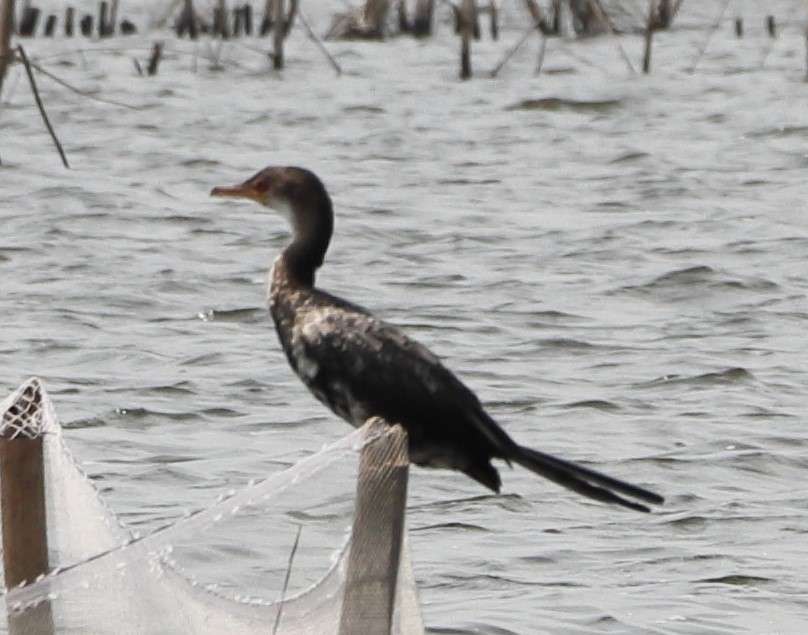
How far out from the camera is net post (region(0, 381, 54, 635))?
3666mm

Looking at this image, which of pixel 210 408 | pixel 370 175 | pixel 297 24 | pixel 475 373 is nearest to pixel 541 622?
pixel 210 408

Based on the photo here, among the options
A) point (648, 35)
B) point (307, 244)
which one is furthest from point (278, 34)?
point (307, 244)

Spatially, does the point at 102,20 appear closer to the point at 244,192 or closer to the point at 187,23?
the point at 187,23

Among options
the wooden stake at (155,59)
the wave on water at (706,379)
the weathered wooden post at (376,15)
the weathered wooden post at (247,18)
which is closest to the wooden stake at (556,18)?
the weathered wooden post at (376,15)

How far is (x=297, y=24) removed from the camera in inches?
850

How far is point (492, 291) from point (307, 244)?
215 inches

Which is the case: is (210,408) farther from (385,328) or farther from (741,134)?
(741,134)

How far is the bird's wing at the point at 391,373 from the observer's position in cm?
→ 408

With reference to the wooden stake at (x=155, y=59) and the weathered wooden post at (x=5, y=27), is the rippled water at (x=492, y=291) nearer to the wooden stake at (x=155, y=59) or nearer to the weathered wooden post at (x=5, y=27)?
the wooden stake at (x=155, y=59)

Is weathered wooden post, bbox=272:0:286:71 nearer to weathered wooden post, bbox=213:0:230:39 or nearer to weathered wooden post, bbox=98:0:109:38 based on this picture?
weathered wooden post, bbox=213:0:230:39

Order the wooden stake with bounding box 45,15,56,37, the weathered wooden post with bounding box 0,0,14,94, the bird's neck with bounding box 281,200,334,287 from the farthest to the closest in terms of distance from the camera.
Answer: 1. the wooden stake with bounding box 45,15,56,37
2. the weathered wooden post with bounding box 0,0,14,94
3. the bird's neck with bounding box 281,200,334,287

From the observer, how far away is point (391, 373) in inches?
162

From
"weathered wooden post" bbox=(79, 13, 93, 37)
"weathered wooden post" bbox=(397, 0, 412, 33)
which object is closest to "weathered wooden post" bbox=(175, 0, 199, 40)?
"weathered wooden post" bbox=(79, 13, 93, 37)

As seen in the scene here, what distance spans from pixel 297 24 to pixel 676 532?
15.8m
